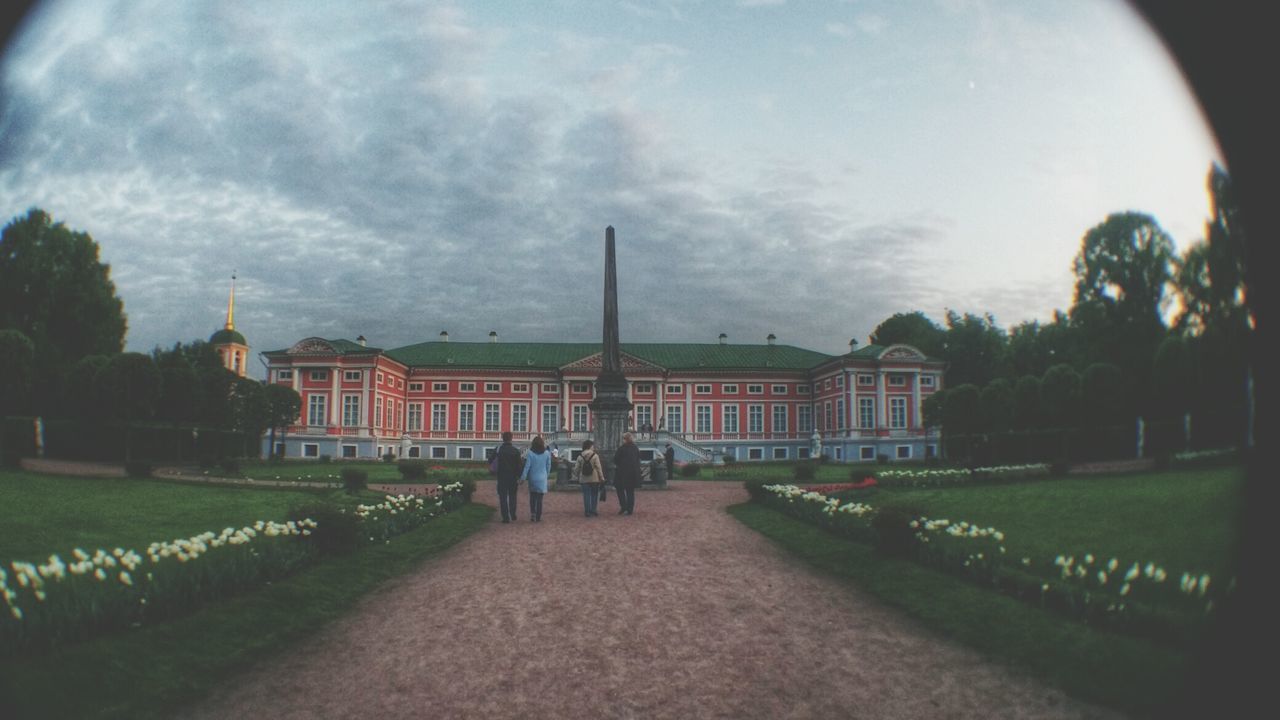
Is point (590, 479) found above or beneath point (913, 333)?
beneath

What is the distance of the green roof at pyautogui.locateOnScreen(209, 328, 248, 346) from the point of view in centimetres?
6288

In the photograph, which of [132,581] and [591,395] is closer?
[132,581]

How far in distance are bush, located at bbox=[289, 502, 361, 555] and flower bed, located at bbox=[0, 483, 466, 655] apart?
0.08 meters

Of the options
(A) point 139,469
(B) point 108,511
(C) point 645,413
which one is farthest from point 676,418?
(B) point 108,511

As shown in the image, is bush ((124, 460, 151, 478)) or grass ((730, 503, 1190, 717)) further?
bush ((124, 460, 151, 478))

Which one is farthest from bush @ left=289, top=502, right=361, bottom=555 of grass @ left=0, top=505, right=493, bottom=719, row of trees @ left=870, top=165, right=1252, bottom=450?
row of trees @ left=870, top=165, right=1252, bottom=450

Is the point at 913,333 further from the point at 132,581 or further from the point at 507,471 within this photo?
the point at 132,581

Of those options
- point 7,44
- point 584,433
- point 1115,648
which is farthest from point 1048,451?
point 584,433

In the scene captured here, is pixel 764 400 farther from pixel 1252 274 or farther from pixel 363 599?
pixel 1252 274

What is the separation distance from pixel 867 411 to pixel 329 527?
155 ft

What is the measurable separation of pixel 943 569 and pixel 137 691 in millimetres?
7351

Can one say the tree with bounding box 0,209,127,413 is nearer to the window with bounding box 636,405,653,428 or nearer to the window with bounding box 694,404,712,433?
the window with bounding box 636,405,653,428

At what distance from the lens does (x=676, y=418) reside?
5619cm

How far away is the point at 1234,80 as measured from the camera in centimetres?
187
